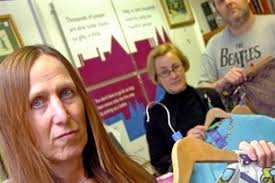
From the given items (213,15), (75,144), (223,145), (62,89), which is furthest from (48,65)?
(213,15)

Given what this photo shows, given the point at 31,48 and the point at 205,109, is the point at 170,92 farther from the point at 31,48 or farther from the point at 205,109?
Answer: the point at 31,48

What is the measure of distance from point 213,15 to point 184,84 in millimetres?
1689

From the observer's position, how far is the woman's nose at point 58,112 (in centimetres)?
89

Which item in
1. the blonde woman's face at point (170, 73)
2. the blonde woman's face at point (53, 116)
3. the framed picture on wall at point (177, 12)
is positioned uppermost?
the framed picture on wall at point (177, 12)

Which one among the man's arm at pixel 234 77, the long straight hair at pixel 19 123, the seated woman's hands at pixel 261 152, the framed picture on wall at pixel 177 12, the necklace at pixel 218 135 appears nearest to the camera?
the long straight hair at pixel 19 123

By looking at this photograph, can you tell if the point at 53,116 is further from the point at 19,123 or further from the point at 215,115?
the point at 215,115

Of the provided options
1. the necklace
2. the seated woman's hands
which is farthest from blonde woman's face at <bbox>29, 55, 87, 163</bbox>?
the necklace

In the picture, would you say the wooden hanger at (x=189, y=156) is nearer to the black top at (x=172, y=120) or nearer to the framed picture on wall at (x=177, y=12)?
the black top at (x=172, y=120)

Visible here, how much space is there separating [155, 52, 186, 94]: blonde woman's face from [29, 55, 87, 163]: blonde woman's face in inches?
52.1

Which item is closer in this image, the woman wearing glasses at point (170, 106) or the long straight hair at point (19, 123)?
the long straight hair at point (19, 123)

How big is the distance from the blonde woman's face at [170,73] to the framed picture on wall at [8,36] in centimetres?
72

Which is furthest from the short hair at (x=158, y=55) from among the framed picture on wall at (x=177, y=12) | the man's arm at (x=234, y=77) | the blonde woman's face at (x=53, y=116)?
the blonde woman's face at (x=53, y=116)

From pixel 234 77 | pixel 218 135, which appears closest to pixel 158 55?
pixel 234 77

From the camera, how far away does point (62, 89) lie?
3.08ft
